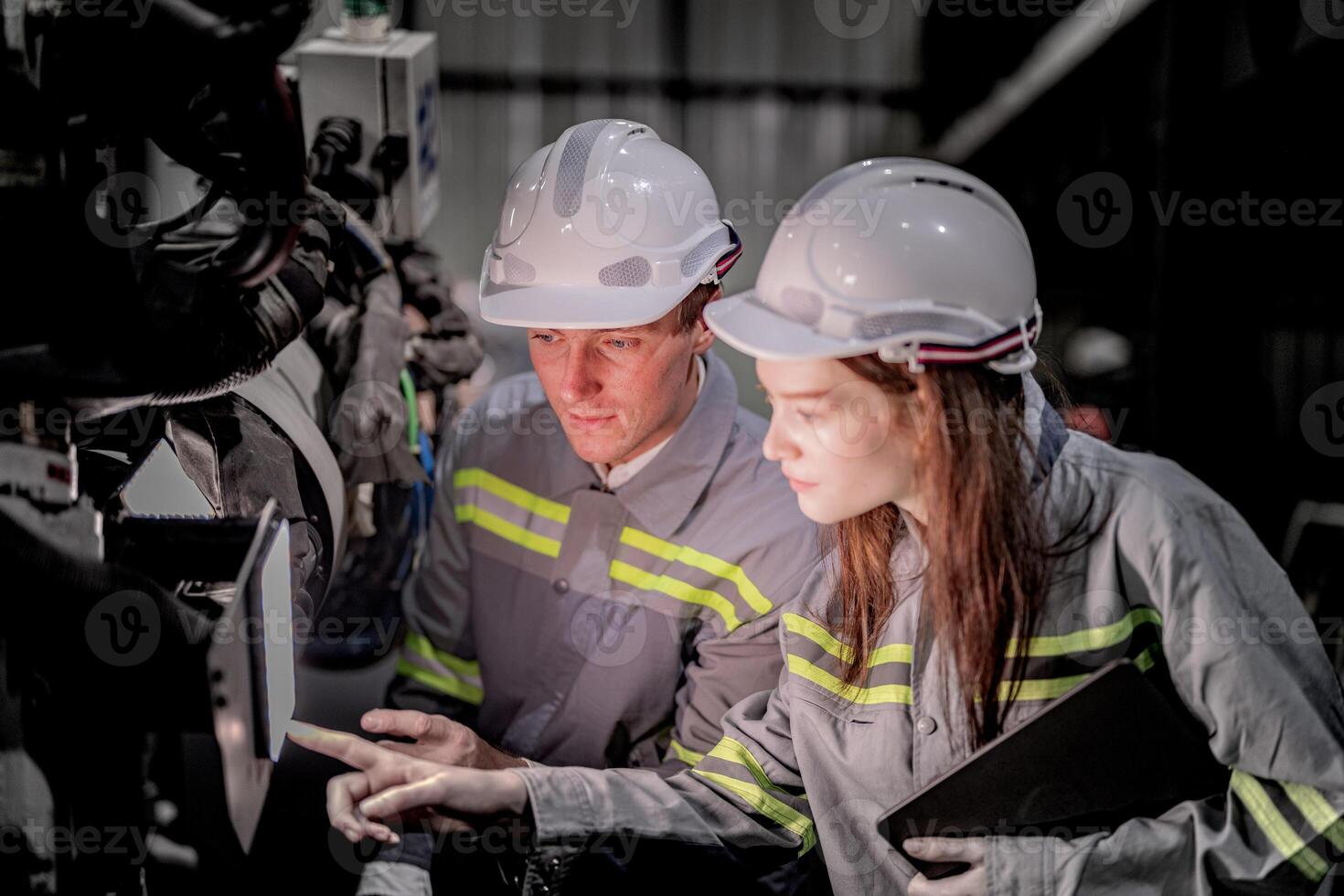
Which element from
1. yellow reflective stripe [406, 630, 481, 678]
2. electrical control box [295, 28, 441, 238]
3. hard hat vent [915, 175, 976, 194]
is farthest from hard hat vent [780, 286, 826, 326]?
electrical control box [295, 28, 441, 238]

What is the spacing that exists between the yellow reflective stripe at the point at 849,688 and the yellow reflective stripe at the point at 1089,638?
0.54 ft

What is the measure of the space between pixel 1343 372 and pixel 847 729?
3.84m

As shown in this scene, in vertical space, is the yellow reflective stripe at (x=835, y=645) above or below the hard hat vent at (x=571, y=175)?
below

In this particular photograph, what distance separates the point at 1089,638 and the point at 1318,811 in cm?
29

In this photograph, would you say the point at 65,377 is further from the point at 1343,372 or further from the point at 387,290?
the point at 1343,372

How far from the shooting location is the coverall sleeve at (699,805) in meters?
1.45

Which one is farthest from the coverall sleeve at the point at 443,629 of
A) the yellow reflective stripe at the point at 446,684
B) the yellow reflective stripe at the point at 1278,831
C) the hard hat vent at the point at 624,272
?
the yellow reflective stripe at the point at 1278,831

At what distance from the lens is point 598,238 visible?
1.68 m

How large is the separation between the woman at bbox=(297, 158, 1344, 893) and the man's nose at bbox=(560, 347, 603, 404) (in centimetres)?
44

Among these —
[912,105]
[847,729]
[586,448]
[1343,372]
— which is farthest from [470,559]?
[912,105]

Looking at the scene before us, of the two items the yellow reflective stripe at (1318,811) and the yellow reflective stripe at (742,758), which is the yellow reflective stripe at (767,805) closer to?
the yellow reflective stripe at (742,758)

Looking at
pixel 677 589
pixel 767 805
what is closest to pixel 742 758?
pixel 767 805

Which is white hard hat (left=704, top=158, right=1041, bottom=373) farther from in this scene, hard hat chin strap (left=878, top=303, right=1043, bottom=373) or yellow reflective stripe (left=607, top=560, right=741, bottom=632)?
yellow reflective stripe (left=607, top=560, right=741, bottom=632)

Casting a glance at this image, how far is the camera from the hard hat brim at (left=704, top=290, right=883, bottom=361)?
1.21 metres
